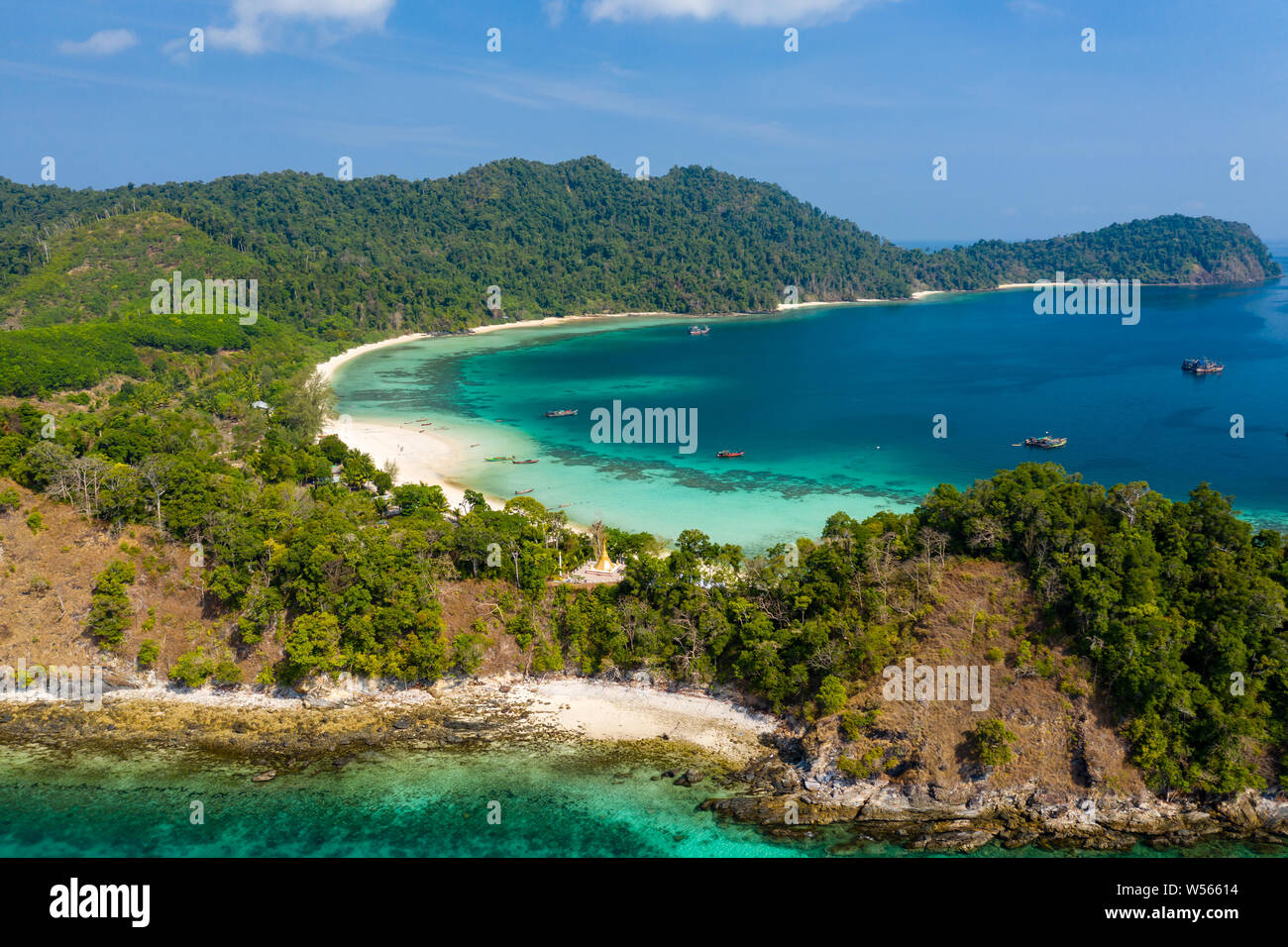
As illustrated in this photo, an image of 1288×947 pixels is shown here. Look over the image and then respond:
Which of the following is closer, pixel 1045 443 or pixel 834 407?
pixel 1045 443

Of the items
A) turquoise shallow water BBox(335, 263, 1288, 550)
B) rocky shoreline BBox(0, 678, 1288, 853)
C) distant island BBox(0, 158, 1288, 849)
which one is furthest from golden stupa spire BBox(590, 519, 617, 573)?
turquoise shallow water BBox(335, 263, 1288, 550)

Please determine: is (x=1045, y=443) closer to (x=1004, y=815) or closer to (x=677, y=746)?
(x=1004, y=815)

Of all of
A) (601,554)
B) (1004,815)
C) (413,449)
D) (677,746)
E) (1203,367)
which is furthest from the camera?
(1203,367)

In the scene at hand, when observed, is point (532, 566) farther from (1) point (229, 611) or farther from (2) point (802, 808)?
(2) point (802, 808)

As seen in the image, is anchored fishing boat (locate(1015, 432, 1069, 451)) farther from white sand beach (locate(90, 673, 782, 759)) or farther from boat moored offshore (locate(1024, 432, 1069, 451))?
white sand beach (locate(90, 673, 782, 759))

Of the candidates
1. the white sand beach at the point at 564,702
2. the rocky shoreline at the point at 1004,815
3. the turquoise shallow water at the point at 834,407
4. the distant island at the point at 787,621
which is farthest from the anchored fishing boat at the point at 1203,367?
the white sand beach at the point at 564,702

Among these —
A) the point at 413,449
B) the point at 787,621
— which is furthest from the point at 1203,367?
the point at 413,449

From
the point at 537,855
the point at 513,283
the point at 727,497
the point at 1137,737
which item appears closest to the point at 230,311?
the point at 513,283
